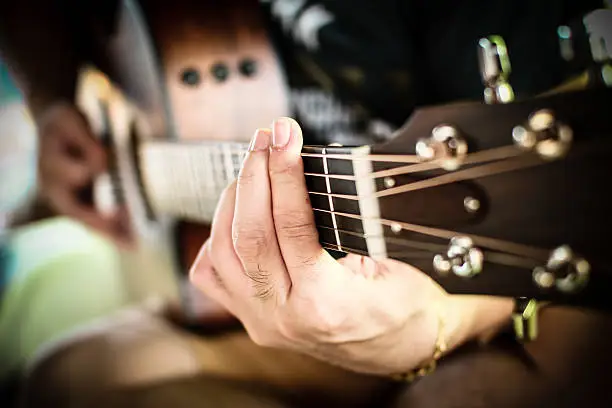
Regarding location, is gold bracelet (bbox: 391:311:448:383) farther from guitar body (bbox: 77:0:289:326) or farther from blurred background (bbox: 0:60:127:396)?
blurred background (bbox: 0:60:127:396)

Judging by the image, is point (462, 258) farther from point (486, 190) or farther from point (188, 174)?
point (188, 174)

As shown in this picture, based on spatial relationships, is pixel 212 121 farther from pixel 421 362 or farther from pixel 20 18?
pixel 20 18

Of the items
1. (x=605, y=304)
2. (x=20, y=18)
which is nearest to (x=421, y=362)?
(x=605, y=304)

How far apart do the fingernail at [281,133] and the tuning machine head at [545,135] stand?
0.49 feet

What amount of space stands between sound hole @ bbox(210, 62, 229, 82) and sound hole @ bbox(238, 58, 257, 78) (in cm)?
2

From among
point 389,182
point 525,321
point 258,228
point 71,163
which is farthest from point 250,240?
point 71,163

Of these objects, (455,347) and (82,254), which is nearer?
(455,347)

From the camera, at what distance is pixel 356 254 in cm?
38

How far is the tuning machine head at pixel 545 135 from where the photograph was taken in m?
0.27

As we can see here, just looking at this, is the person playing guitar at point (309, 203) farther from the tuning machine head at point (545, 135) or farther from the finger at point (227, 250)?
the tuning machine head at point (545, 135)

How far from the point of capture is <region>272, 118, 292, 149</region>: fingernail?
36cm

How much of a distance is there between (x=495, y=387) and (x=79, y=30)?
894 millimetres

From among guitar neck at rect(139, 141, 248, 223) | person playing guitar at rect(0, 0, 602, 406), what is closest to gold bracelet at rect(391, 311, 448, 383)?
person playing guitar at rect(0, 0, 602, 406)

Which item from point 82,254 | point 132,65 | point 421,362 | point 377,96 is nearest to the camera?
point 421,362
